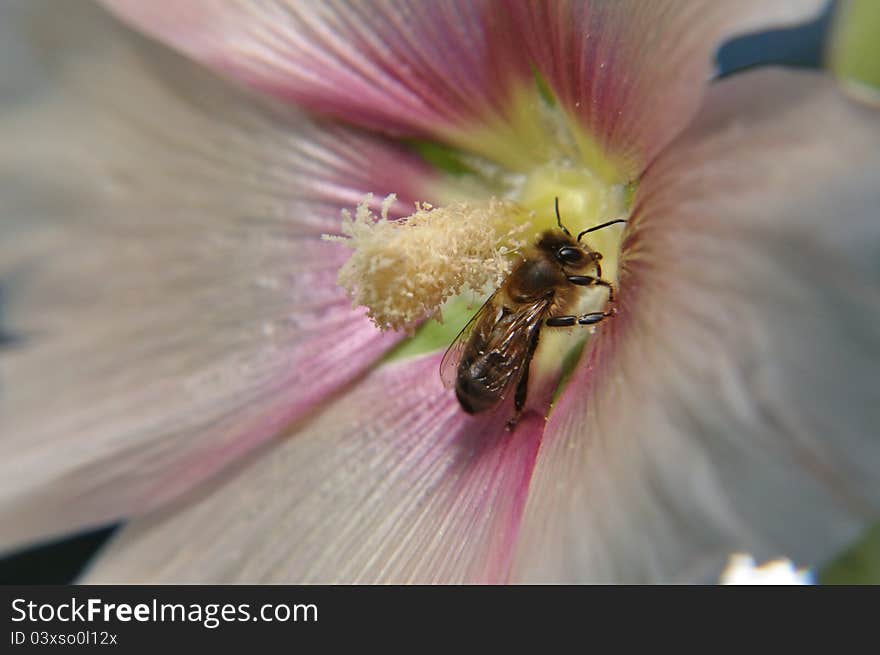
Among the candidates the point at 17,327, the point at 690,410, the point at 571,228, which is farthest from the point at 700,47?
the point at 17,327

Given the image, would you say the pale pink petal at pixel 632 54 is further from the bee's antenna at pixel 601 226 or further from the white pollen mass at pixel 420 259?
the white pollen mass at pixel 420 259

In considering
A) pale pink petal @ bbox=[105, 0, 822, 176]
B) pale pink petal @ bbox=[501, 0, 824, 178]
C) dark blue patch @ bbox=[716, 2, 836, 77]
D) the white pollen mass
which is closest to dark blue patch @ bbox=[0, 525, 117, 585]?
the white pollen mass

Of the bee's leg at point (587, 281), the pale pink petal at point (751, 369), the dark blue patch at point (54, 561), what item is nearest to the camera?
the pale pink petal at point (751, 369)

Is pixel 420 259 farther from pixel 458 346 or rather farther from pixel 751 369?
pixel 751 369

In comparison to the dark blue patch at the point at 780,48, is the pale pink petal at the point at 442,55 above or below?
above

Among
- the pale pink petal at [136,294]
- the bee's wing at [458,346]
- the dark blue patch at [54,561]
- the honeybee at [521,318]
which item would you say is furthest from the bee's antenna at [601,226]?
the dark blue patch at [54,561]

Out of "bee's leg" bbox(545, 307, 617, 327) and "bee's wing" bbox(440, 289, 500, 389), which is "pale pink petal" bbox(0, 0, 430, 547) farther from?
"bee's leg" bbox(545, 307, 617, 327)
